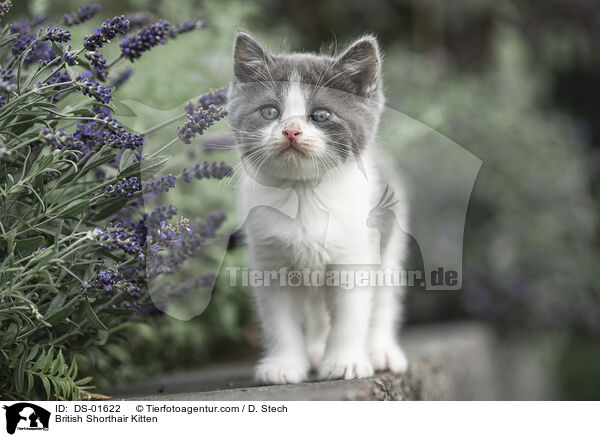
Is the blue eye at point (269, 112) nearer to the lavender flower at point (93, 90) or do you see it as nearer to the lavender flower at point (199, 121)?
the lavender flower at point (199, 121)

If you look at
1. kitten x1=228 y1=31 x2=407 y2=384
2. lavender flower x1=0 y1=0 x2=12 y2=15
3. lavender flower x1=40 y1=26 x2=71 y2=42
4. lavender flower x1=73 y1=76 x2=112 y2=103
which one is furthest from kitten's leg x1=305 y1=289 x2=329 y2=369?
lavender flower x1=0 y1=0 x2=12 y2=15

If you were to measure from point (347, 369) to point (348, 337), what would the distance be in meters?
0.07

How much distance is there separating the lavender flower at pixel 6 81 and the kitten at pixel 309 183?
1.51 feet

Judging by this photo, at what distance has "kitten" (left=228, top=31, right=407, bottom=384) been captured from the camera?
4.17 feet

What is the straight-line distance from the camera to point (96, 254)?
1.16m

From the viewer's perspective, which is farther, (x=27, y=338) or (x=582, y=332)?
(x=582, y=332)

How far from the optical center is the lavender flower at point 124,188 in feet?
3.64

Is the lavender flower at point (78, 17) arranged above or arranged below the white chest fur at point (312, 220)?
above

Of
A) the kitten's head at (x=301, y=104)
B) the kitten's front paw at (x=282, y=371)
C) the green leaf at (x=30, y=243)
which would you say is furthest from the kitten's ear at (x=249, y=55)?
the kitten's front paw at (x=282, y=371)

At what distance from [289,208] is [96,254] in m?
0.43

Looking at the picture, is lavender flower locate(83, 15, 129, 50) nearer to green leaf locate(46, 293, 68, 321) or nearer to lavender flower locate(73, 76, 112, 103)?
lavender flower locate(73, 76, 112, 103)

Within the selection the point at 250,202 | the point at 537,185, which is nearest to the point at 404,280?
the point at 250,202

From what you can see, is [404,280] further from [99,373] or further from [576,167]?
[576,167]
